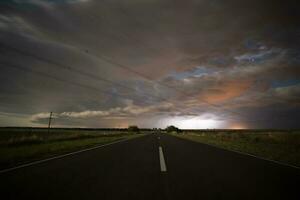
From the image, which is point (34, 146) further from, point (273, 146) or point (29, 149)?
point (273, 146)

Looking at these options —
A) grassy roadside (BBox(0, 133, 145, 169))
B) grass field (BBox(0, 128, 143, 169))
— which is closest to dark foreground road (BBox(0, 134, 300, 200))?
grassy roadside (BBox(0, 133, 145, 169))

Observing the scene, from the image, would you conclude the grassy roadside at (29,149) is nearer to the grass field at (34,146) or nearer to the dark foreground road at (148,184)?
the grass field at (34,146)

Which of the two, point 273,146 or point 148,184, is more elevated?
point 273,146

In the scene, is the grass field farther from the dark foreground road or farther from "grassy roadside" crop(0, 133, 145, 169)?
the dark foreground road

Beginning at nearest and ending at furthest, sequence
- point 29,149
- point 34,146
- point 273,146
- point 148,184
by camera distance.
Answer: point 148,184, point 29,149, point 34,146, point 273,146

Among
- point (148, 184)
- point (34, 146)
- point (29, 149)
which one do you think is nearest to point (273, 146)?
point (148, 184)

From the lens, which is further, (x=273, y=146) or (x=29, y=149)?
(x=273, y=146)

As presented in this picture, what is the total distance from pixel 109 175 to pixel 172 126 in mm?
114083

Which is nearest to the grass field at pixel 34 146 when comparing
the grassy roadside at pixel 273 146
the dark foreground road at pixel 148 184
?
the dark foreground road at pixel 148 184

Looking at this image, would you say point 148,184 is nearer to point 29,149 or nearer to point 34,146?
point 29,149

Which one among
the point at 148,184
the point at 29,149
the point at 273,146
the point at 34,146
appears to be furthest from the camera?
the point at 273,146

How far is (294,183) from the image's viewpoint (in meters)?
4.88

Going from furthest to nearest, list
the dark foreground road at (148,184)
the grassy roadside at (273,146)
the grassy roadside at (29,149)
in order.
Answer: the grassy roadside at (273,146) < the grassy roadside at (29,149) < the dark foreground road at (148,184)

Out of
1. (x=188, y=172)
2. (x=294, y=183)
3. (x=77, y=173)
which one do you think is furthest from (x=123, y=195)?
(x=294, y=183)
